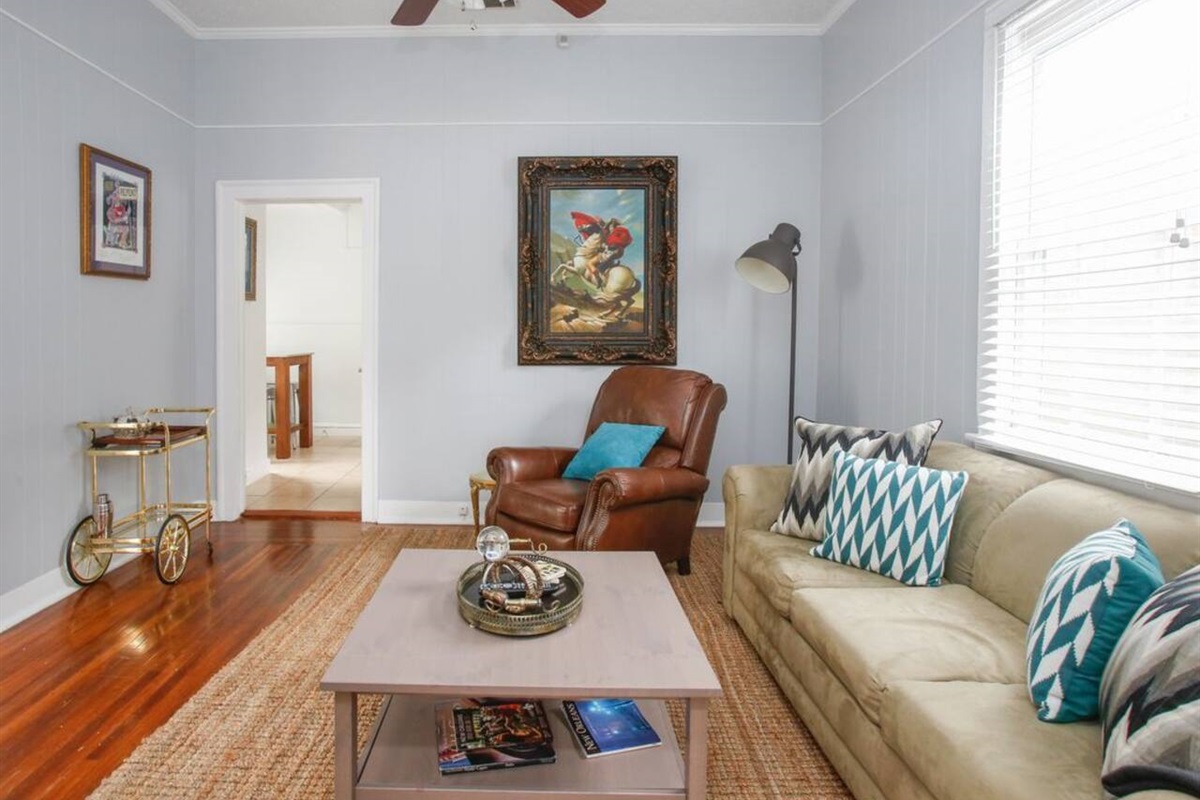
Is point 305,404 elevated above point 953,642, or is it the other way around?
point 305,404

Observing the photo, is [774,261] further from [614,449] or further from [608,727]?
[608,727]

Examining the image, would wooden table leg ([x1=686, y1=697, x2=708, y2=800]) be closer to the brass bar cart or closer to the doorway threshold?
the brass bar cart

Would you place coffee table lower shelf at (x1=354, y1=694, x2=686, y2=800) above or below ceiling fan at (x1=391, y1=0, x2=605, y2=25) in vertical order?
below

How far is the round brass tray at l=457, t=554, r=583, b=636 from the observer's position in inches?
69.4

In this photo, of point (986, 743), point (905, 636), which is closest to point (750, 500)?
point (905, 636)

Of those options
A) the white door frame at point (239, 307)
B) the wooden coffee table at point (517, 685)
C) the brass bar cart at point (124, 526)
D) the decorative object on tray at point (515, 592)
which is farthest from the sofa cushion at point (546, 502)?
the brass bar cart at point (124, 526)

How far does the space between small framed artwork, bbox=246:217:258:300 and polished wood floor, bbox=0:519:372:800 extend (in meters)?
2.09

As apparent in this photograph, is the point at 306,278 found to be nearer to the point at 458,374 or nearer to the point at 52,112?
the point at 458,374

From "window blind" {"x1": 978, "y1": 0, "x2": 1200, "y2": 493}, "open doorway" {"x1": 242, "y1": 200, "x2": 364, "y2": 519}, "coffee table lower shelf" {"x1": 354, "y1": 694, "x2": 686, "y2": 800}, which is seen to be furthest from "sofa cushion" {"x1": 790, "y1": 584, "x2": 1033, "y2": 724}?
"open doorway" {"x1": 242, "y1": 200, "x2": 364, "y2": 519}

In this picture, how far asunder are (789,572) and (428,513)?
8.75 ft

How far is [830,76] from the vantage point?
163 inches

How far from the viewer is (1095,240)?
2.15 metres

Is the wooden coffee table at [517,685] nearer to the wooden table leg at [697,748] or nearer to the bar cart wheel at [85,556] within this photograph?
the wooden table leg at [697,748]

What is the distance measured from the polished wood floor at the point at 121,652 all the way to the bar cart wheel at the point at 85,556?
54 millimetres
